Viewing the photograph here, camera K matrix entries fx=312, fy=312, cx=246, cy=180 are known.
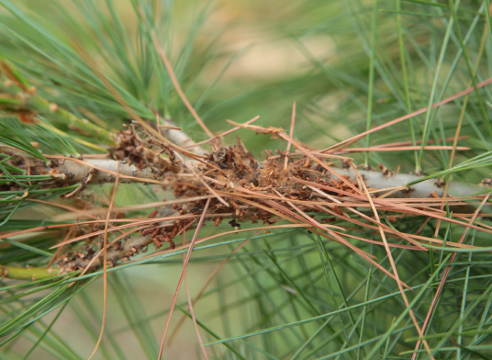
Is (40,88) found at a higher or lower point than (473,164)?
higher

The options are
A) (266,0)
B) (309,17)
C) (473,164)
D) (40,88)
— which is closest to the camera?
(473,164)

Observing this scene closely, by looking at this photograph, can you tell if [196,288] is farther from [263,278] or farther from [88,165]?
[88,165]

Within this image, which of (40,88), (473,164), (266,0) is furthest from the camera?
(266,0)

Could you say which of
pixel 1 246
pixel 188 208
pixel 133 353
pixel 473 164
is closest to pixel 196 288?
pixel 133 353

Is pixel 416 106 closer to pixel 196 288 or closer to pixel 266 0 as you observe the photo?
pixel 266 0

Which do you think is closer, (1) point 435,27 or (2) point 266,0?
(1) point 435,27

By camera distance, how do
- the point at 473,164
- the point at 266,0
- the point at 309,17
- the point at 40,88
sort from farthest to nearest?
the point at 266,0 → the point at 309,17 → the point at 40,88 → the point at 473,164

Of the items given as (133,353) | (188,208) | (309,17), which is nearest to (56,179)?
(188,208)

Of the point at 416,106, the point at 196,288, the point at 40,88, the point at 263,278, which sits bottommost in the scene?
the point at 196,288

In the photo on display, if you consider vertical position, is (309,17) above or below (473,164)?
above
